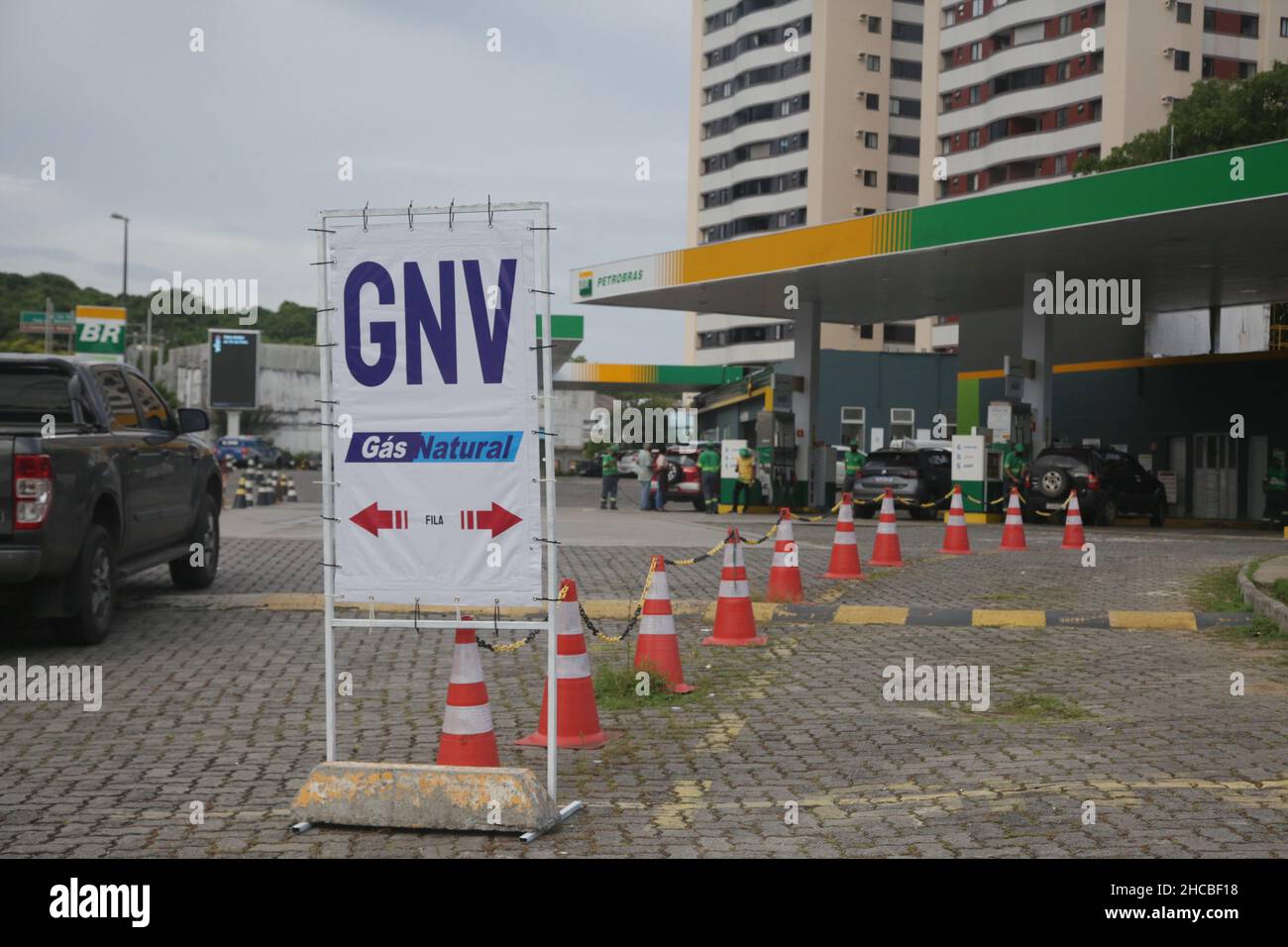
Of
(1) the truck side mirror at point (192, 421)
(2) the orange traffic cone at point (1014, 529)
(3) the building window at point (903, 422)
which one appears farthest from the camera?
(3) the building window at point (903, 422)

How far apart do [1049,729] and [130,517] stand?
6920 mm

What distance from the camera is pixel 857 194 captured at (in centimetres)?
8250

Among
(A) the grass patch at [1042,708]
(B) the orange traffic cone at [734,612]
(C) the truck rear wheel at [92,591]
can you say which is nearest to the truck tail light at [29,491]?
(C) the truck rear wheel at [92,591]

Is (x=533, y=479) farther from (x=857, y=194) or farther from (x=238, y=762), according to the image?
(x=857, y=194)

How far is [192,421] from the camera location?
Answer: 11672 mm

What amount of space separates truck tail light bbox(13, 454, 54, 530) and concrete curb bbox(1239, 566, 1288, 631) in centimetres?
914

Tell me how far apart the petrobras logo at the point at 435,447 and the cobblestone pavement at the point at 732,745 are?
1.46m

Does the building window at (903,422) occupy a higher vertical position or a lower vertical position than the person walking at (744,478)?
higher

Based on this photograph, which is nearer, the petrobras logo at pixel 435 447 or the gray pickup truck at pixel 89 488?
the petrobras logo at pixel 435 447

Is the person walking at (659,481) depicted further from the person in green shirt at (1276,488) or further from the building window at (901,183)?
the building window at (901,183)

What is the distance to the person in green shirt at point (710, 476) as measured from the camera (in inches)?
1209

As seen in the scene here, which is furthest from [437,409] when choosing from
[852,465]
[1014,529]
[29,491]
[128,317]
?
[128,317]
